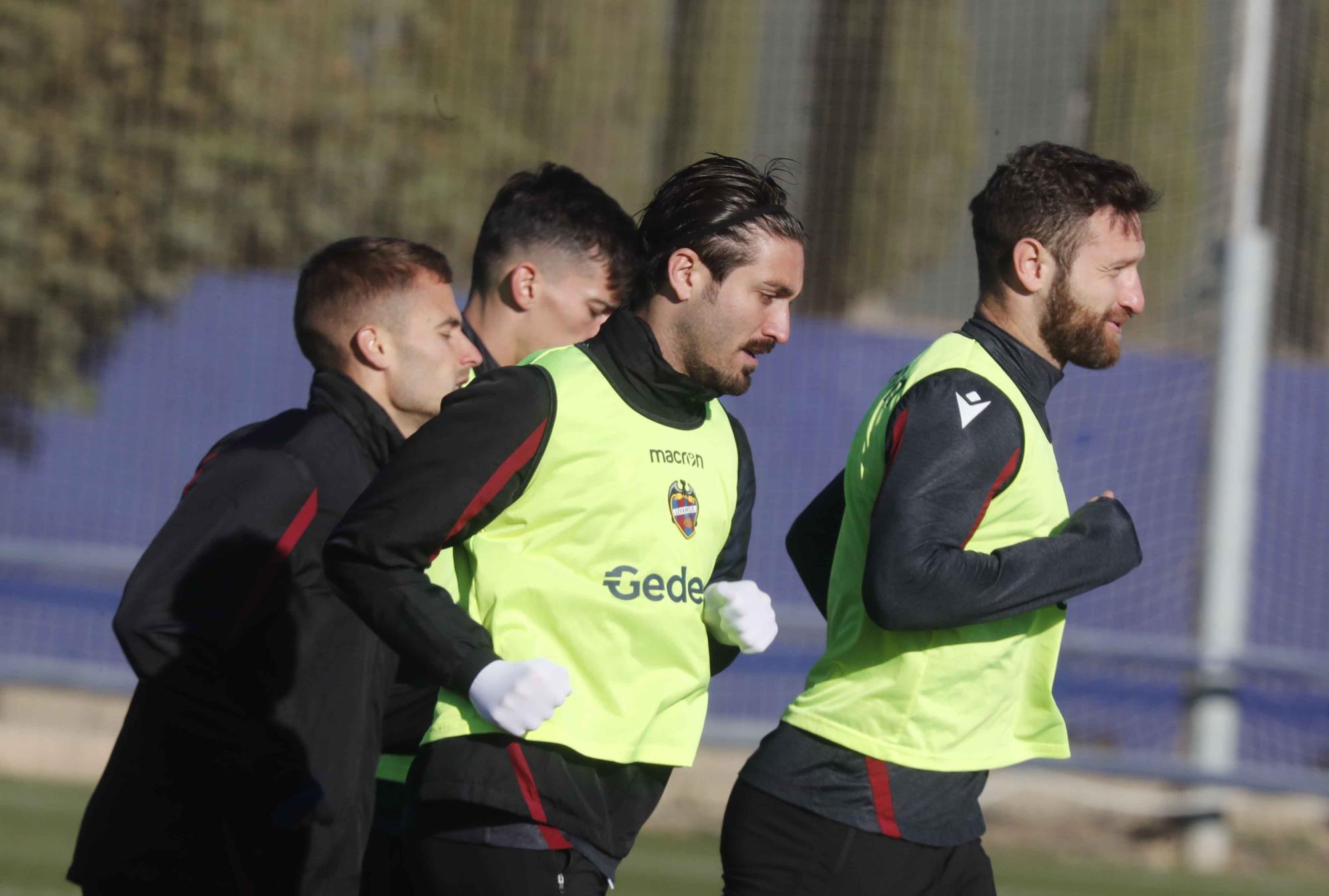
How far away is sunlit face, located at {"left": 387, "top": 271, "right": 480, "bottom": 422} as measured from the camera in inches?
138

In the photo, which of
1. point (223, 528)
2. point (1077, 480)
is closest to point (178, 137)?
point (1077, 480)

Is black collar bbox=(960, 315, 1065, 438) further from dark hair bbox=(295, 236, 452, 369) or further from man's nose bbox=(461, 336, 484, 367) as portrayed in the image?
dark hair bbox=(295, 236, 452, 369)

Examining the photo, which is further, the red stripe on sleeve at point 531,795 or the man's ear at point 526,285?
the man's ear at point 526,285

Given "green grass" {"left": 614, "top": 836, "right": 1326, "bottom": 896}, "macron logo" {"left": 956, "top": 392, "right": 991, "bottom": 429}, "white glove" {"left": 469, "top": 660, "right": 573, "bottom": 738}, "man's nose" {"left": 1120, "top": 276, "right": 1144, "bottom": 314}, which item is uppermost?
"man's nose" {"left": 1120, "top": 276, "right": 1144, "bottom": 314}

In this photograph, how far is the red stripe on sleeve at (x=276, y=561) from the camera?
3012 mm

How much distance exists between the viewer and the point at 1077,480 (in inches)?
356

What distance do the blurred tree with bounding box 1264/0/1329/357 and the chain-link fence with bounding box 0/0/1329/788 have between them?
36 millimetres

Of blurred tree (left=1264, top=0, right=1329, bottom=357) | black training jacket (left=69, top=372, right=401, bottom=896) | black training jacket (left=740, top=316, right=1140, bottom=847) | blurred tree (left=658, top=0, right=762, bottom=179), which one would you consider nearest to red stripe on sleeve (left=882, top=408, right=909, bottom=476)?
black training jacket (left=740, top=316, right=1140, bottom=847)

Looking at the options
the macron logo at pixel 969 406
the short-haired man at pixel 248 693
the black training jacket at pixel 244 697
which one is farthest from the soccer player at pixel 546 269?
the macron logo at pixel 969 406

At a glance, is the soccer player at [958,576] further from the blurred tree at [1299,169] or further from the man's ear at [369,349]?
the blurred tree at [1299,169]

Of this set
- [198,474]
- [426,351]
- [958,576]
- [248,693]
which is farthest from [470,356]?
[958,576]

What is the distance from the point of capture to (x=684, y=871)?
7.53 m

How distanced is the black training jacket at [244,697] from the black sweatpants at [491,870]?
56 centimetres

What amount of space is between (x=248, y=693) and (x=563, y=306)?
1286 millimetres
